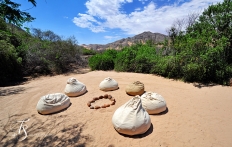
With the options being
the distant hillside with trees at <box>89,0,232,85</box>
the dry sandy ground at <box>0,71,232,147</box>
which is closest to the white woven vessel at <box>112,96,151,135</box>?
the dry sandy ground at <box>0,71,232,147</box>

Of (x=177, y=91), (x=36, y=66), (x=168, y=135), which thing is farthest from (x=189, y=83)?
(x=36, y=66)

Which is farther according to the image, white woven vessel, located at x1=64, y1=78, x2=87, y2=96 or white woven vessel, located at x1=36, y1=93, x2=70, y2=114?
white woven vessel, located at x1=64, y1=78, x2=87, y2=96

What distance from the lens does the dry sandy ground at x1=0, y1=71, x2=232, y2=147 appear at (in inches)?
120

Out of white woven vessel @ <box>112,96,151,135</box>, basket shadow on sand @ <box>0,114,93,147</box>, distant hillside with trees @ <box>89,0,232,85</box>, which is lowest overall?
basket shadow on sand @ <box>0,114,93,147</box>

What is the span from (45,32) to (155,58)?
1450 cm

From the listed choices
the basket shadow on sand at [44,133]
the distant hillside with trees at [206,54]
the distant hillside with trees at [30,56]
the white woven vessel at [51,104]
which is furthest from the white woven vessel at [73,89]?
the distant hillside with trees at [30,56]

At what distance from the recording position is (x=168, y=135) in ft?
10.4

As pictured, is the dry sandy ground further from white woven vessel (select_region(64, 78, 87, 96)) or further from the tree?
the tree

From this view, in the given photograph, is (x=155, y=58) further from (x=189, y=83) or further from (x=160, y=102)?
(x=160, y=102)

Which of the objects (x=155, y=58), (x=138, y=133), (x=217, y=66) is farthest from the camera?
(x=155, y=58)

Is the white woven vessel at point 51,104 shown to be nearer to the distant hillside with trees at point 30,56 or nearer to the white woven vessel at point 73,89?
the white woven vessel at point 73,89

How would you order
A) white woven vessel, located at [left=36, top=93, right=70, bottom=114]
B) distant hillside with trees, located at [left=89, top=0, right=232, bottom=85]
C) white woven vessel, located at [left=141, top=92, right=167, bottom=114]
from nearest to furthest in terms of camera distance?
white woven vessel, located at [left=141, top=92, right=167, bottom=114] < white woven vessel, located at [left=36, top=93, right=70, bottom=114] < distant hillside with trees, located at [left=89, top=0, right=232, bottom=85]

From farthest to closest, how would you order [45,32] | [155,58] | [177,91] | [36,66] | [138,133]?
[45,32] < [36,66] < [155,58] < [177,91] < [138,133]

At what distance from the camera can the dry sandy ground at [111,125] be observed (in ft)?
10.0
